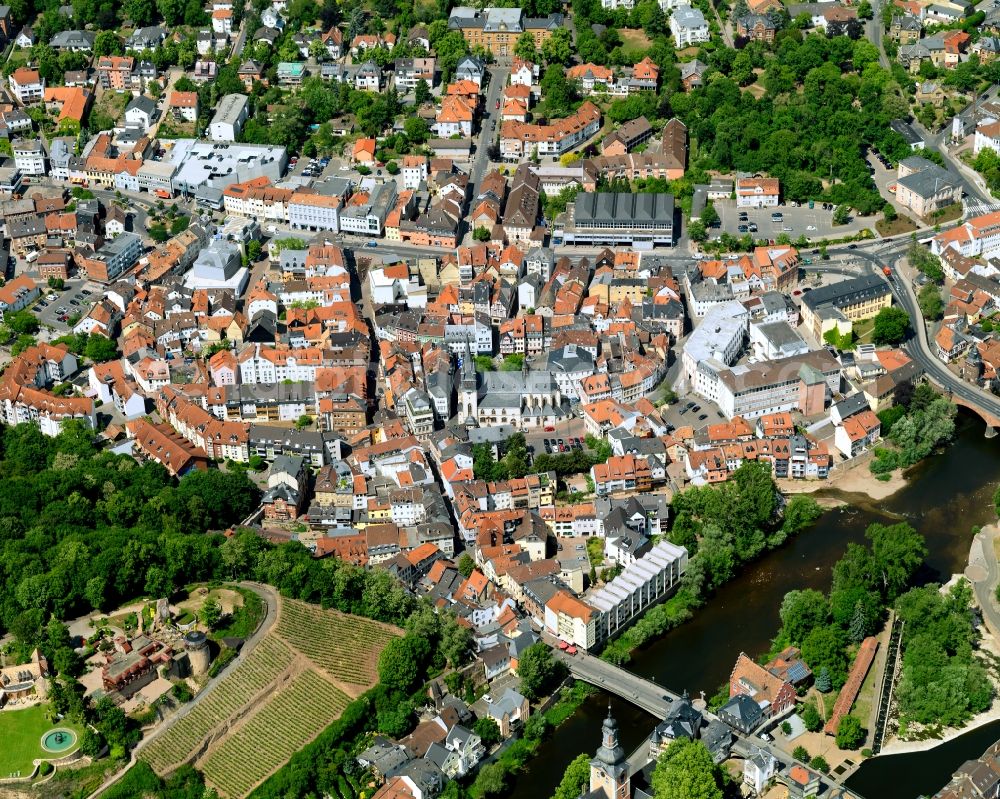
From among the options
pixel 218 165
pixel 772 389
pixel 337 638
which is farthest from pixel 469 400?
pixel 218 165

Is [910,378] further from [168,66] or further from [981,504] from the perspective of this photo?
[168,66]

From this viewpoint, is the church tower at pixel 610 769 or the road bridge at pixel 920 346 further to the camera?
the road bridge at pixel 920 346

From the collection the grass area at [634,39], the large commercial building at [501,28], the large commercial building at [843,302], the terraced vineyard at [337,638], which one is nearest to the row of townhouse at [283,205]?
the large commercial building at [501,28]

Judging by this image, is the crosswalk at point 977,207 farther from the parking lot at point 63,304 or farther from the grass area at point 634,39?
the parking lot at point 63,304

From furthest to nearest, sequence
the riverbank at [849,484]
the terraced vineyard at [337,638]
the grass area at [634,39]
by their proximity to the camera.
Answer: the grass area at [634,39], the riverbank at [849,484], the terraced vineyard at [337,638]

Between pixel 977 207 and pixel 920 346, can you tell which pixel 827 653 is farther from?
pixel 977 207

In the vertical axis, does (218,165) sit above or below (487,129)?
below
